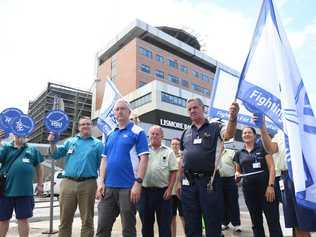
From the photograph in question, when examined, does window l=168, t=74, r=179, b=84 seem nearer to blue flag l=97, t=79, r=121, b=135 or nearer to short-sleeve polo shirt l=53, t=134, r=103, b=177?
blue flag l=97, t=79, r=121, b=135

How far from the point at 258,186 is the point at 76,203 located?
2.70 metres

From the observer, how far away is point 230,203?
295 inches

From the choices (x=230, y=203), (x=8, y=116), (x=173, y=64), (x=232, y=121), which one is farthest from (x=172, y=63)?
(x=232, y=121)

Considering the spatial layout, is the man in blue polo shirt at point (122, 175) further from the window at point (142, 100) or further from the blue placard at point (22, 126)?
the window at point (142, 100)

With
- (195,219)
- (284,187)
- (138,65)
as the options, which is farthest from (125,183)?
(138,65)

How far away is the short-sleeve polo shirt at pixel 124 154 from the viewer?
182 inches

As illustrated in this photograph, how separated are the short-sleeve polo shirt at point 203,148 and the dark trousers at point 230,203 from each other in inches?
132

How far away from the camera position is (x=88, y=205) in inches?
216

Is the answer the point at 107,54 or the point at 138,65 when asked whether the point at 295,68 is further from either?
the point at 107,54

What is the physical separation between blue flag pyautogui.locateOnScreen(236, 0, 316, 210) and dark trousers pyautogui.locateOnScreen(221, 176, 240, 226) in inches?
149

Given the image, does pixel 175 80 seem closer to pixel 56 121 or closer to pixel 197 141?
pixel 56 121

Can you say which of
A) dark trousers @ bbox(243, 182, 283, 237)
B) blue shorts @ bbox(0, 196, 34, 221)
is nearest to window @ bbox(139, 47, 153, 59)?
blue shorts @ bbox(0, 196, 34, 221)

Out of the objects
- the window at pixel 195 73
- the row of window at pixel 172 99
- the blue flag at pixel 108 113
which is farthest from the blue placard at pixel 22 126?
the window at pixel 195 73

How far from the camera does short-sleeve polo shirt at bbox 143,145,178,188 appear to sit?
5.46 meters
